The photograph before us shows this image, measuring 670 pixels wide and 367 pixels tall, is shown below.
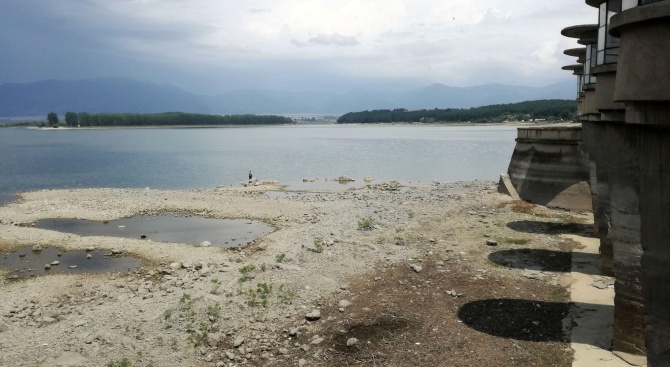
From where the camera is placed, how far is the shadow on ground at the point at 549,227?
2253cm

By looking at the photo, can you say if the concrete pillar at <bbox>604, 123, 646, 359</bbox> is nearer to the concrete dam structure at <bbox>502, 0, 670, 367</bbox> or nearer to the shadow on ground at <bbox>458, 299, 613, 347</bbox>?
the concrete dam structure at <bbox>502, 0, 670, 367</bbox>

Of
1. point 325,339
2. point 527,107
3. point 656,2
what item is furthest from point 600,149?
point 527,107

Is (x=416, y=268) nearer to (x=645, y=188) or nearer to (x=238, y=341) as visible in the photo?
(x=238, y=341)

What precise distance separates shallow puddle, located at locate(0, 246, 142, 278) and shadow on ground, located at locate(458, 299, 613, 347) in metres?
14.1

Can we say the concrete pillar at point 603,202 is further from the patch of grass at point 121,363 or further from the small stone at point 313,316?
the patch of grass at point 121,363

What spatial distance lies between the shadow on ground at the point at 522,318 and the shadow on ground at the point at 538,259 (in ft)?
11.3

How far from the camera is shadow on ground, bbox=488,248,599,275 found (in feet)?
57.4

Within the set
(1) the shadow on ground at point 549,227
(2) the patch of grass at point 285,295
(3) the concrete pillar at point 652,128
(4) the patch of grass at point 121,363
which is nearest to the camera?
(3) the concrete pillar at point 652,128

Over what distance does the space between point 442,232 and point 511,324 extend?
33.8ft

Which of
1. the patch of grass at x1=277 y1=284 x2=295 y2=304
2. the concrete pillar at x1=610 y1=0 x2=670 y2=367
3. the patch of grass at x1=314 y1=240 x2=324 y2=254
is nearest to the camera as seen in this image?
the concrete pillar at x1=610 y1=0 x2=670 y2=367

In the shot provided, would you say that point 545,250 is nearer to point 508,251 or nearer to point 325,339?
point 508,251

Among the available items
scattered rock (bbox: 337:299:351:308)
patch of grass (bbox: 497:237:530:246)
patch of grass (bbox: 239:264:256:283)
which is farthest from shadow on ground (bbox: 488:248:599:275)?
patch of grass (bbox: 239:264:256:283)

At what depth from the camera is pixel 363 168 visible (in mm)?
69562

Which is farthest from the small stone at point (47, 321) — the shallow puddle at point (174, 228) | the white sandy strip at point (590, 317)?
the white sandy strip at point (590, 317)
